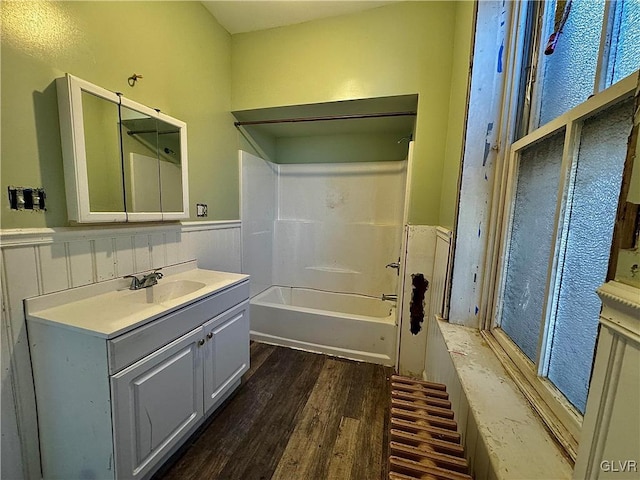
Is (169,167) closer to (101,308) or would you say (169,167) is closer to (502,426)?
(101,308)

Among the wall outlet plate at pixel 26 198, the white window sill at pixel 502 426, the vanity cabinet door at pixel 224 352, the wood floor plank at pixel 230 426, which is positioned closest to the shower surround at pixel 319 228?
the wood floor plank at pixel 230 426

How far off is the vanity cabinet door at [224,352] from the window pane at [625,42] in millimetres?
1746

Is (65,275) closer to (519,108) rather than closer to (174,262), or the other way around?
(174,262)

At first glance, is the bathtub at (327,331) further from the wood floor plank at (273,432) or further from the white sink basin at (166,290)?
the white sink basin at (166,290)

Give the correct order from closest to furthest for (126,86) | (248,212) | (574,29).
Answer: (574,29) → (126,86) → (248,212)

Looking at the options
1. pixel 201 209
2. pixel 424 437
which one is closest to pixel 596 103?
pixel 424 437

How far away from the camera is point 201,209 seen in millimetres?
1882

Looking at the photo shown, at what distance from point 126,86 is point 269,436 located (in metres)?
2.04

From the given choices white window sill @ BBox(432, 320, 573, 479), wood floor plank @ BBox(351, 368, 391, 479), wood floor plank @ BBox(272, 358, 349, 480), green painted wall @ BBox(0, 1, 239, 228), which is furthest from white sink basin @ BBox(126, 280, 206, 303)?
white window sill @ BBox(432, 320, 573, 479)

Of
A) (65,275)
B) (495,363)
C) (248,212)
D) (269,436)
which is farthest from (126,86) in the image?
(495,363)

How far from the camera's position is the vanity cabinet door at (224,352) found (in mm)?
1369

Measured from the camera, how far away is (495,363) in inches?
38.5

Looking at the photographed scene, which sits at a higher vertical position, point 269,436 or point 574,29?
point 574,29

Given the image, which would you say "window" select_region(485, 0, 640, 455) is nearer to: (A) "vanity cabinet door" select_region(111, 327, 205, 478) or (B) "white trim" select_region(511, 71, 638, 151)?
(B) "white trim" select_region(511, 71, 638, 151)
